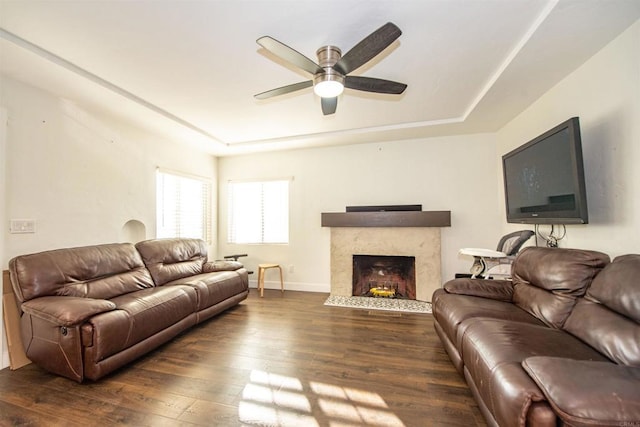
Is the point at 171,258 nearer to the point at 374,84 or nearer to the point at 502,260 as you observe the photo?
the point at 374,84

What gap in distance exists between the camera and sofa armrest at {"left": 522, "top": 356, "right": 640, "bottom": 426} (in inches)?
34.1

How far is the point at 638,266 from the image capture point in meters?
1.38

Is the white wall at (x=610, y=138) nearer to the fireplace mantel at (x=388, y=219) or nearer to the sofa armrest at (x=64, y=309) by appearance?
the fireplace mantel at (x=388, y=219)

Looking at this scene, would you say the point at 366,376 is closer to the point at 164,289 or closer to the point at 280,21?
the point at 164,289

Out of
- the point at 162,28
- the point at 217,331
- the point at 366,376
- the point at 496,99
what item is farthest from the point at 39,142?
the point at 496,99

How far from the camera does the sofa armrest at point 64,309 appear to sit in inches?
71.0

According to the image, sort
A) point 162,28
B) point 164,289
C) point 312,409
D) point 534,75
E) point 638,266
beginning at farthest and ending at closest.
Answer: point 164,289 → point 534,75 → point 162,28 → point 312,409 → point 638,266

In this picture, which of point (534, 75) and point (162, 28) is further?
point (534, 75)

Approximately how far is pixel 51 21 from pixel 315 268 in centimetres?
394

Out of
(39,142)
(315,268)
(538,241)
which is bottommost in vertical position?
(315,268)

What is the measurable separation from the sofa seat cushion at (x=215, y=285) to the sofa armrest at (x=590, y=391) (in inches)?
113

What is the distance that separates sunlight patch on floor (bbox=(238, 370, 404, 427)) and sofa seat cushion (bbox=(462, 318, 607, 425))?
0.57 metres

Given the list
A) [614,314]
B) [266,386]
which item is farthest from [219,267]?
[614,314]

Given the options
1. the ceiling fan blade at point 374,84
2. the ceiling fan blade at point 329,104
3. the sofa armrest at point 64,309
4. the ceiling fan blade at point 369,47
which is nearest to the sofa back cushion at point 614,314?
the ceiling fan blade at point 374,84
